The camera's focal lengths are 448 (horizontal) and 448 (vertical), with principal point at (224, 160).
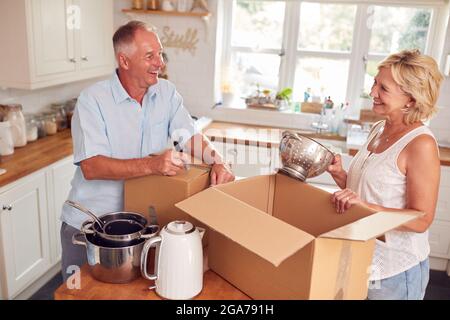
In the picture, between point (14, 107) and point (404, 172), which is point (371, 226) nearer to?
point (404, 172)

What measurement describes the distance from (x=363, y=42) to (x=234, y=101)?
1225mm

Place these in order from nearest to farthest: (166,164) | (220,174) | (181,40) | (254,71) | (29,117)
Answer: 1. (166,164)
2. (220,174)
3. (29,117)
4. (181,40)
5. (254,71)

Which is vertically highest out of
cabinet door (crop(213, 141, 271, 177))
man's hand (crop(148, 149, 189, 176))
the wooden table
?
man's hand (crop(148, 149, 189, 176))

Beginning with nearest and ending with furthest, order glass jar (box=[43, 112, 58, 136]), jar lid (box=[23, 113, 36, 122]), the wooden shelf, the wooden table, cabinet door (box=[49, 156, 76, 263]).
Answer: the wooden table
cabinet door (box=[49, 156, 76, 263])
jar lid (box=[23, 113, 36, 122])
glass jar (box=[43, 112, 58, 136])
the wooden shelf

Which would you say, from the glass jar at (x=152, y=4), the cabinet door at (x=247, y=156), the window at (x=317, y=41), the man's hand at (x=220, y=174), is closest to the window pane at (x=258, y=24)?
the window at (x=317, y=41)

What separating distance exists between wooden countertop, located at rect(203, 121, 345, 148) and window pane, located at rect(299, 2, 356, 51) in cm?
79

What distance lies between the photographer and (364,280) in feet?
3.94

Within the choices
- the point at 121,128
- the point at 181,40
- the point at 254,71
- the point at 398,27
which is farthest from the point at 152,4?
the point at 121,128

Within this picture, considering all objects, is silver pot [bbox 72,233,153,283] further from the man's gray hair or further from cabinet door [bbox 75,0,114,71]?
cabinet door [bbox 75,0,114,71]

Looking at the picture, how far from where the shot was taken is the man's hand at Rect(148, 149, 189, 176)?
1.40 meters

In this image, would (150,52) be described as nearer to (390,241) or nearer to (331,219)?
(331,219)

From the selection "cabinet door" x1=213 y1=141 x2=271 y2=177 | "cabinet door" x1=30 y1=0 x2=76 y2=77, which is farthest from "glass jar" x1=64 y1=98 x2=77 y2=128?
"cabinet door" x1=213 y1=141 x2=271 y2=177

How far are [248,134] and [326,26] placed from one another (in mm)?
1165

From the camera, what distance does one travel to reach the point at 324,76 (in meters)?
3.94
